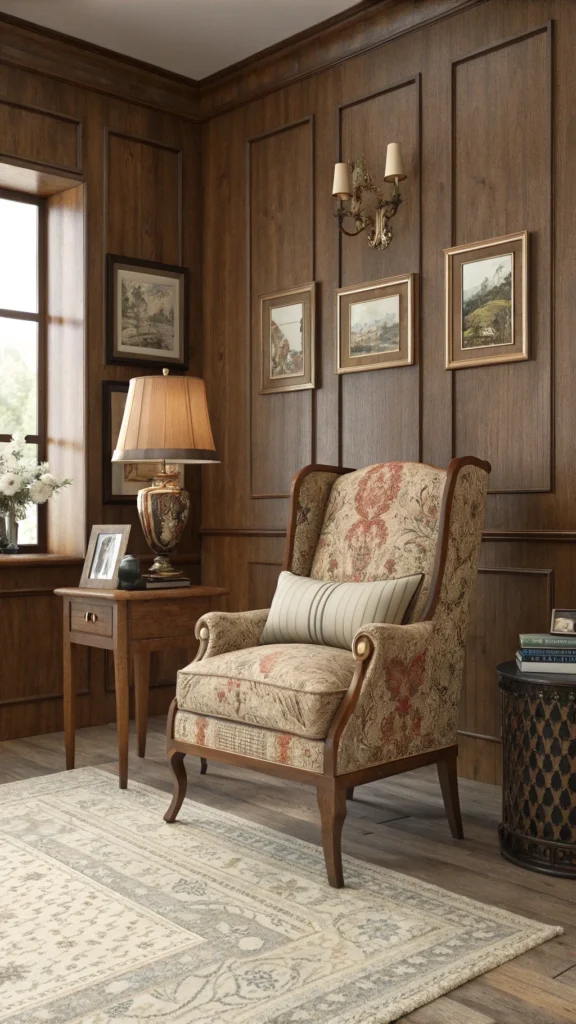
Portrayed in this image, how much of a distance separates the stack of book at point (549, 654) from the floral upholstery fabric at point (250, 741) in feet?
2.11

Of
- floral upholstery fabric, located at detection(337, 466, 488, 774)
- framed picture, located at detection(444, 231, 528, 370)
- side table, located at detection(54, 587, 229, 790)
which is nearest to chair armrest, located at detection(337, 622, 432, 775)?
floral upholstery fabric, located at detection(337, 466, 488, 774)

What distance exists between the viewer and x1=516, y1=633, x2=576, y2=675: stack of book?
103 inches

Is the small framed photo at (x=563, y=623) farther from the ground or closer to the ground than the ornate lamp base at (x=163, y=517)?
closer to the ground

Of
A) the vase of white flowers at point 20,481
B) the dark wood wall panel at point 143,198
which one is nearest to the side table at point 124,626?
the vase of white flowers at point 20,481

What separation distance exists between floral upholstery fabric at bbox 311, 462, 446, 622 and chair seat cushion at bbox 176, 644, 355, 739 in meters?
0.37

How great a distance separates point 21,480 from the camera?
4086mm

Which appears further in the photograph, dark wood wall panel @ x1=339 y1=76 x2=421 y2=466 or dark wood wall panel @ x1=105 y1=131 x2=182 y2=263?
dark wood wall panel @ x1=105 y1=131 x2=182 y2=263

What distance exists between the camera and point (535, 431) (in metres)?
3.33

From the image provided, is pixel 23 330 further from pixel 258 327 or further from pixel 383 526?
pixel 383 526

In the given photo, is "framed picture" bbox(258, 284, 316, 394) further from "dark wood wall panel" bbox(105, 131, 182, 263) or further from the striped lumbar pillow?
the striped lumbar pillow

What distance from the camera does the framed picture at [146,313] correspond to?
14.6 feet

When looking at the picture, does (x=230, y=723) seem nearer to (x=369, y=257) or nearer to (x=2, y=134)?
(x=369, y=257)

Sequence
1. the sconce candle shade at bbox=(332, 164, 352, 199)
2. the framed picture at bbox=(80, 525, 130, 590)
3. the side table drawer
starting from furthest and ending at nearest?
the sconce candle shade at bbox=(332, 164, 352, 199), the framed picture at bbox=(80, 525, 130, 590), the side table drawer

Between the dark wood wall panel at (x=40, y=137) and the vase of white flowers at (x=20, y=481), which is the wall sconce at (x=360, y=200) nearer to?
the dark wood wall panel at (x=40, y=137)
